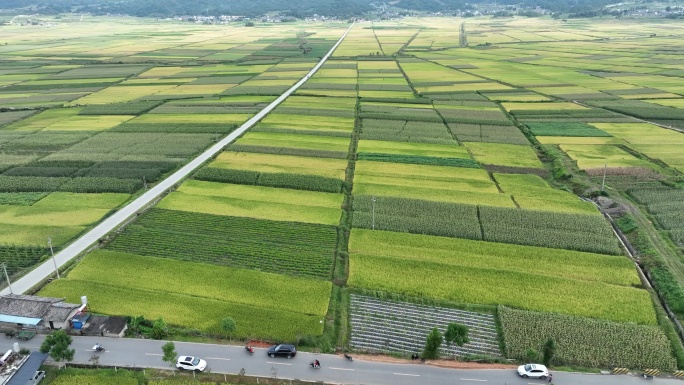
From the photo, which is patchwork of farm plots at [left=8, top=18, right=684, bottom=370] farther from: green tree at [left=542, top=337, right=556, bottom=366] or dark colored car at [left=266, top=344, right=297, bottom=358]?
green tree at [left=542, top=337, right=556, bottom=366]

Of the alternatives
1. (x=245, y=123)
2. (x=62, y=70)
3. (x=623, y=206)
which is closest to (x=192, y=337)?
(x=623, y=206)

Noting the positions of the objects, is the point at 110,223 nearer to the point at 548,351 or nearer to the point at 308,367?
the point at 308,367

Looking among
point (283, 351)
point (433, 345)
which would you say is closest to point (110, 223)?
point (283, 351)

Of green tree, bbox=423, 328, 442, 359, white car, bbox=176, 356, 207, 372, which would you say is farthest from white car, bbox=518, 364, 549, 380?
white car, bbox=176, 356, 207, 372

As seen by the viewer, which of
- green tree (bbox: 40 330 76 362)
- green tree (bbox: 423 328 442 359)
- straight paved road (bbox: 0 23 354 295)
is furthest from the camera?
straight paved road (bbox: 0 23 354 295)

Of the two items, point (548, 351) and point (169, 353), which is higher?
point (169, 353)

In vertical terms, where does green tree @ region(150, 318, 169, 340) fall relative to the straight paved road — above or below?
below
